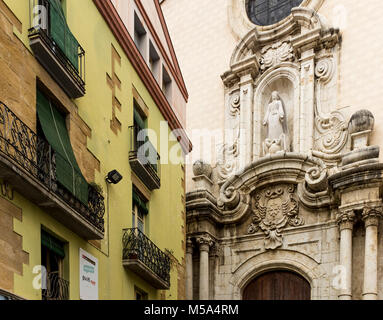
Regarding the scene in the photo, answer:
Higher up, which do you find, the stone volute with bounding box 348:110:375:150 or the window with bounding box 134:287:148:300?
the stone volute with bounding box 348:110:375:150

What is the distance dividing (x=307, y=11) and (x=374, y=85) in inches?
148

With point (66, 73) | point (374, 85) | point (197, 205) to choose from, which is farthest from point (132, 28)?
point (374, 85)

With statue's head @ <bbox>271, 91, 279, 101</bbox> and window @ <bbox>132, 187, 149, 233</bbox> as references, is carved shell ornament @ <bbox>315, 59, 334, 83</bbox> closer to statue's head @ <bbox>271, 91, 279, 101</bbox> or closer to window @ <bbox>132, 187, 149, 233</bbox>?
statue's head @ <bbox>271, 91, 279, 101</bbox>

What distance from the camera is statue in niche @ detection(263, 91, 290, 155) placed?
21.6m

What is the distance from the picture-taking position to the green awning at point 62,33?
10.7 metres

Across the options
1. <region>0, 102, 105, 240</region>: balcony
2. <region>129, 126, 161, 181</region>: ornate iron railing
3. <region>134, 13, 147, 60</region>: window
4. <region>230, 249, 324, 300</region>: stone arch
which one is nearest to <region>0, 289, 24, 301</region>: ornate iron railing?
<region>0, 102, 105, 240</region>: balcony

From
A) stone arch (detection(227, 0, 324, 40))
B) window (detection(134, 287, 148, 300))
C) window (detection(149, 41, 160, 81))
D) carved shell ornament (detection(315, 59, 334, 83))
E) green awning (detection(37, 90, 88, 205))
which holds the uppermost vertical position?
stone arch (detection(227, 0, 324, 40))

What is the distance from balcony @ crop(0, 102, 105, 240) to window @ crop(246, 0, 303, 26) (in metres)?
15.4

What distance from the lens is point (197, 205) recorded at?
21422 millimetres

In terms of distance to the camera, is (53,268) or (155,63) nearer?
→ (53,268)

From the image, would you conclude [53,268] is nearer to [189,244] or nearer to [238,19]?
[189,244]

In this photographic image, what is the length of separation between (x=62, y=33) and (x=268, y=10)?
49.4 feet

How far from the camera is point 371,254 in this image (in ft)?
58.7

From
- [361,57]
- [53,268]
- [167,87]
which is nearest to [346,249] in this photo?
[361,57]
